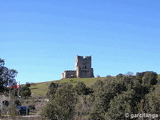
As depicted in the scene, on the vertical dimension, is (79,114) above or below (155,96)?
below

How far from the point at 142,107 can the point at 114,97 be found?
285cm

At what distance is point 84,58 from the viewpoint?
126 metres

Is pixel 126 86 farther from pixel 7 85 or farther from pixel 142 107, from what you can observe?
pixel 7 85

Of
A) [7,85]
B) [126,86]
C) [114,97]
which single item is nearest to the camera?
[114,97]

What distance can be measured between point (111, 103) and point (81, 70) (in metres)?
95.7

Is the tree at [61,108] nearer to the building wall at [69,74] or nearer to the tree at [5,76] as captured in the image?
the tree at [5,76]

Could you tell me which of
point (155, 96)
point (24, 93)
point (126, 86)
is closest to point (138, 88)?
point (126, 86)

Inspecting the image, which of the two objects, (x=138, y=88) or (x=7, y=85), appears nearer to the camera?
(x=138, y=88)

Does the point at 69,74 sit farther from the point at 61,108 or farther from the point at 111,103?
the point at 61,108

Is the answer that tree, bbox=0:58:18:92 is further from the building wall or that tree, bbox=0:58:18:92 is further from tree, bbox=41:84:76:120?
the building wall

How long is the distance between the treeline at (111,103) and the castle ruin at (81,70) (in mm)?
89316

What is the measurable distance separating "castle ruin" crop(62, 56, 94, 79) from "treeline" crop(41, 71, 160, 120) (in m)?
89.3

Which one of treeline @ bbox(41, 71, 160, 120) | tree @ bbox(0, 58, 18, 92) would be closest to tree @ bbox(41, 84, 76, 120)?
treeline @ bbox(41, 71, 160, 120)

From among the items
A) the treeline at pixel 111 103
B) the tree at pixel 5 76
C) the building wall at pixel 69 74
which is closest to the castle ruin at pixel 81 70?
the building wall at pixel 69 74
